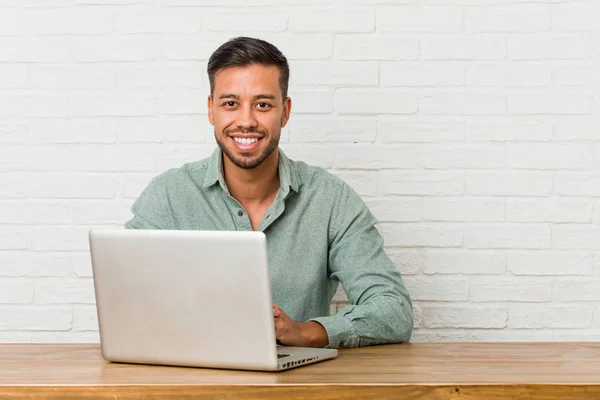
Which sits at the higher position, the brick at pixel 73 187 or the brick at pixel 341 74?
the brick at pixel 341 74

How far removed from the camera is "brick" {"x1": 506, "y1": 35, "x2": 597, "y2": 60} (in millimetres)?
2742

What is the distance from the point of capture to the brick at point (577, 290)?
277 centimetres

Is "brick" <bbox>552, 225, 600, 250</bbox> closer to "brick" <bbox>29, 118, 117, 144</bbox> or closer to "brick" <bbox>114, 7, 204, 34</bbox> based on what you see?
"brick" <bbox>114, 7, 204, 34</bbox>

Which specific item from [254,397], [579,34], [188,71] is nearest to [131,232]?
[254,397]

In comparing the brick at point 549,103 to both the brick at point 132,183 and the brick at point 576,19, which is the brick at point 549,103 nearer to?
the brick at point 576,19

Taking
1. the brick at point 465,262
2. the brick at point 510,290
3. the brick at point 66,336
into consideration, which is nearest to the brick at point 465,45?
the brick at point 465,262

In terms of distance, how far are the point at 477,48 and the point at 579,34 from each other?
→ 322 millimetres

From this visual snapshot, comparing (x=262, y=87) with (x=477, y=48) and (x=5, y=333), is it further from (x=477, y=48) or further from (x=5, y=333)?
(x=5, y=333)

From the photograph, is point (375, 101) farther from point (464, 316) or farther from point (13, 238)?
point (13, 238)

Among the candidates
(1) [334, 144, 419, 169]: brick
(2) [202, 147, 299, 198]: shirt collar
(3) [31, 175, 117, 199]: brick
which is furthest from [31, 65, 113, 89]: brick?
(1) [334, 144, 419, 169]: brick

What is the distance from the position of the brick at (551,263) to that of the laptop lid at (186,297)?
146 cm

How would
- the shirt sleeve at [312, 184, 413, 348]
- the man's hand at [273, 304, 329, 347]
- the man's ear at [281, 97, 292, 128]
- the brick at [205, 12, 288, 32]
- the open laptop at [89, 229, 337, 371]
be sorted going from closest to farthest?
the open laptop at [89, 229, 337, 371] < the man's hand at [273, 304, 329, 347] < the shirt sleeve at [312, 184, 413, 348] < the man's ear at [281, 97, 292, 128] < the brick at [205, 12, 288, 32]

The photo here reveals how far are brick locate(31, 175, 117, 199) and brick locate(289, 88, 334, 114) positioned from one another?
63 cm

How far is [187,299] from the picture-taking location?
1540 mm
